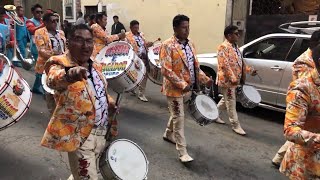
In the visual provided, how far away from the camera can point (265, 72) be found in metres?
6.64

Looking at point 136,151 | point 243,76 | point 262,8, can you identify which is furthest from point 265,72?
point 262,8

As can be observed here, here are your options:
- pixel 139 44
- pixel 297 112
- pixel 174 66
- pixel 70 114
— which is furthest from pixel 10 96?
pixel 139 44

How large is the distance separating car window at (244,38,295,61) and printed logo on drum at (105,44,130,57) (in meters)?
2.80

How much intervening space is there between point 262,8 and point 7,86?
29.7ft

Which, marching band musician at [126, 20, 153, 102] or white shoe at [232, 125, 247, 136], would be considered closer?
white shoe at [232, 125, 247, 136]

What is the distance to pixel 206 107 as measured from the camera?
14.5 ft

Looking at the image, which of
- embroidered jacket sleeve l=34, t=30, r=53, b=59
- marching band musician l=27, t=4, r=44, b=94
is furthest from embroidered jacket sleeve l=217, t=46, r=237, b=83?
marching band musician l=27, t=4, r=44, b=94

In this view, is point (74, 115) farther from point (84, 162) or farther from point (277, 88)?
point (277, 88)

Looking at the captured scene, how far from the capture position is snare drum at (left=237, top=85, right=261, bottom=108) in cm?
546

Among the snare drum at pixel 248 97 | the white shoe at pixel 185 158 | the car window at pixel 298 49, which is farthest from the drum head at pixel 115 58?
the car window at pixel 298 49

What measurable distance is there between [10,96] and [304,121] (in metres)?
2.60

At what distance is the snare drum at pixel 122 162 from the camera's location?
2652 mm

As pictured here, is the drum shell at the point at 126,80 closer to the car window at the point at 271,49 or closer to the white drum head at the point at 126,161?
the white drum head at the point at 126,161

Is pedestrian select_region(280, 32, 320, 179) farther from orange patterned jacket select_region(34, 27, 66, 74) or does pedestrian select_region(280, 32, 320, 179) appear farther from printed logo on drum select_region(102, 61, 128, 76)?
orange patterned jacket select_region(34, 27, 66, 74)
